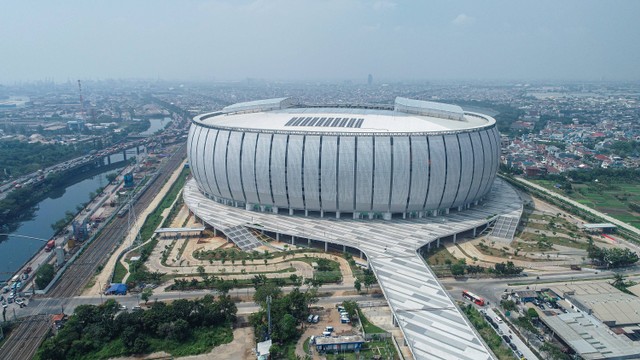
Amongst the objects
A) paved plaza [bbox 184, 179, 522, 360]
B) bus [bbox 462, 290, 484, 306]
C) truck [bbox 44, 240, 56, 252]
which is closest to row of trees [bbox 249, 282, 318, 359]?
paved plaza [bbox 184, 179, 522, 360]

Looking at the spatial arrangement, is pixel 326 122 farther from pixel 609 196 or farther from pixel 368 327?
pixel 609 196

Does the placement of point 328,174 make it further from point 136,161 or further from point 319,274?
point 136,161

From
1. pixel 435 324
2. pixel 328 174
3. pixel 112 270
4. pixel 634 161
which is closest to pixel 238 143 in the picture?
pixel 328 174

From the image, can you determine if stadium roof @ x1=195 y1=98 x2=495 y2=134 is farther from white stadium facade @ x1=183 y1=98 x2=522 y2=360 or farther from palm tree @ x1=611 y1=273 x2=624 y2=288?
palm tree @ x1=611 y1=273 x2=624 y2=288

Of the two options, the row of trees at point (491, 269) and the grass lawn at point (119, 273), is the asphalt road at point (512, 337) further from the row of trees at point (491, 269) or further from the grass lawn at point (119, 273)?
the grass lawn at point (119, 273)

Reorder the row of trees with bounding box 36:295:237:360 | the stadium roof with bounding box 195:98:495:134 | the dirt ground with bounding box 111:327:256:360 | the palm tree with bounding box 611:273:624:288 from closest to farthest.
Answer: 1. the dirt ground with bounding box 111:327:256:360
2. the row of trees with bounding box 36:295:237:360
3. the palm tree with bounding box 611:273:624:288
4. the stadium roof with bounding box 195:98:495:134
